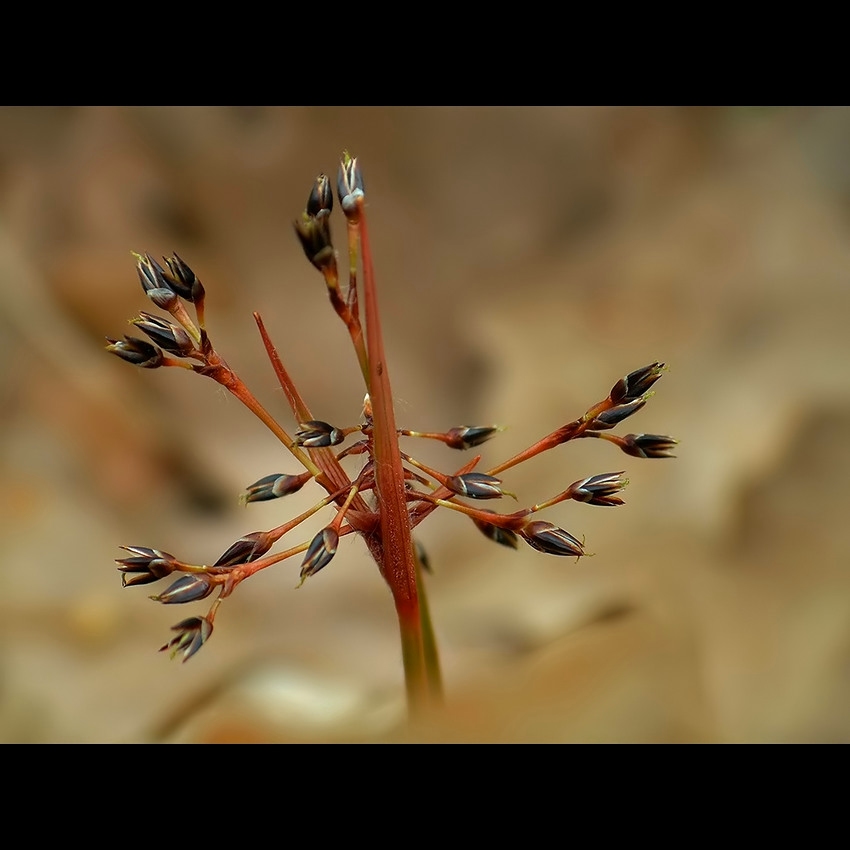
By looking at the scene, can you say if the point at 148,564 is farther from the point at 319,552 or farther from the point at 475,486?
the point at 475,486

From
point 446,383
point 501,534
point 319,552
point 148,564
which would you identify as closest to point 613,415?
point 501,534

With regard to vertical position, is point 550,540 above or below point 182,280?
below

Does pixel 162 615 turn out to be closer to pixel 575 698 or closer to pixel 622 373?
pixel 575 698

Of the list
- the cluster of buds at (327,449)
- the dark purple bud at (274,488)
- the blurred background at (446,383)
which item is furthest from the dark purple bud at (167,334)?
the blurred background at (446,383)

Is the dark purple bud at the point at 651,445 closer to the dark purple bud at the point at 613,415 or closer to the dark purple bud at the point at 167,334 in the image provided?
the dark purple bud at the point at 613,415

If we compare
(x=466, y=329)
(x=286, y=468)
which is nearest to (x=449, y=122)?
(x=466, y=329)

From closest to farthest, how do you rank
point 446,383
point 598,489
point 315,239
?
point 315,239 → point 598,489 → point 446,383
